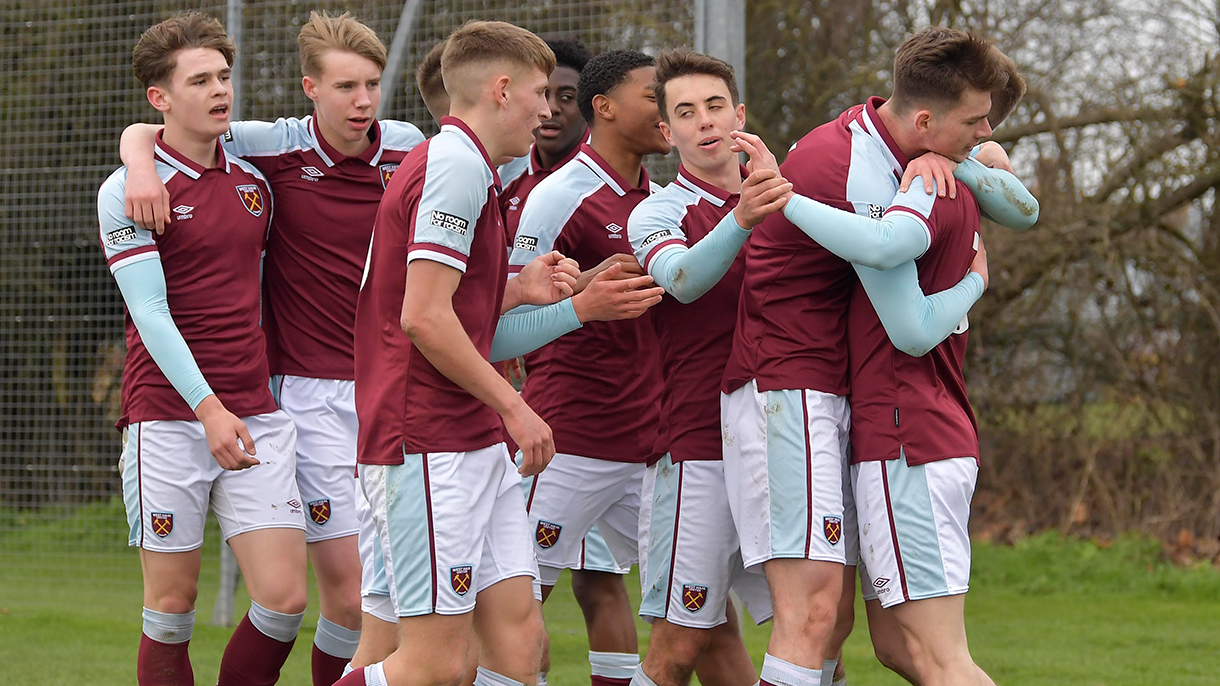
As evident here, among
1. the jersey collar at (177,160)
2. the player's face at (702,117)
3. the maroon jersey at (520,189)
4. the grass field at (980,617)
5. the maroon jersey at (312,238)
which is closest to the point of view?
the player's face at (702,117)

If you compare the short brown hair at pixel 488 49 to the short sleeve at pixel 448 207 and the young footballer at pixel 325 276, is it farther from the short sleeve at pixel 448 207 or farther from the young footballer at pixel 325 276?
the young footballer at pixel 325 276

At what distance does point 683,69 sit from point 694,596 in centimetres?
148

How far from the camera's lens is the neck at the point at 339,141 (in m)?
4.15

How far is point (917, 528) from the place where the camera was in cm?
305

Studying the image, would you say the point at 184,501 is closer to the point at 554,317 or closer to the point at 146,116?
the point at 554,317

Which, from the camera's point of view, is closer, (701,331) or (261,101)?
(701,331)

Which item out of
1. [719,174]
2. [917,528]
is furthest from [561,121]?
[917,528]

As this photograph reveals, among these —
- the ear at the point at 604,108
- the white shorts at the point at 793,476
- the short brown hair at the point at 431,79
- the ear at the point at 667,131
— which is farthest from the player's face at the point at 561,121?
the white shorts at the point at 793,476

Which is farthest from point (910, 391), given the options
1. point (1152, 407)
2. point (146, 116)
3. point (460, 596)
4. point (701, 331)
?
point (146, 116)

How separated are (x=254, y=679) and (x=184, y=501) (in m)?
0.61

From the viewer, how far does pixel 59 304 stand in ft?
26.1

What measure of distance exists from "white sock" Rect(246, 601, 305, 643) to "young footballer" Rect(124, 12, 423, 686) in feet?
0.77

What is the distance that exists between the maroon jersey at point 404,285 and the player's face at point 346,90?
111 cm

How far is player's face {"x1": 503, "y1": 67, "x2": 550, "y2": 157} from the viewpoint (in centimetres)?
308
